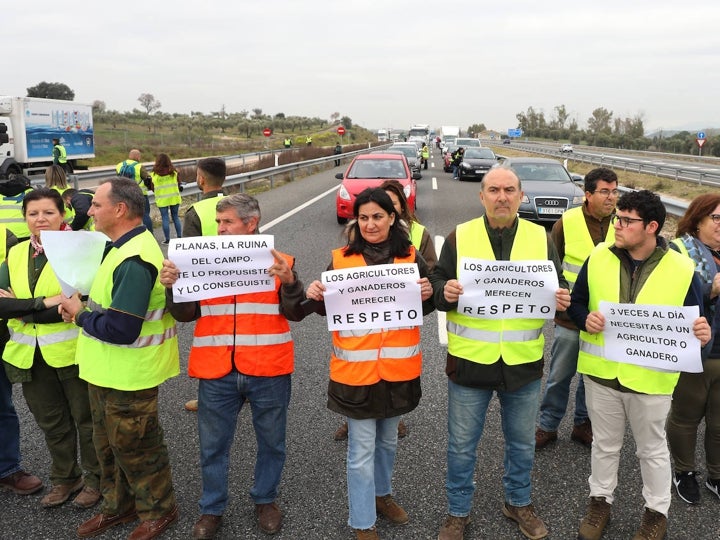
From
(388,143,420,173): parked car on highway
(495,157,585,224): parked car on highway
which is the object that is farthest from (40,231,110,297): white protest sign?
(388,143,420,173): parked car on highway

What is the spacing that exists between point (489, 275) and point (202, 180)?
2815mm

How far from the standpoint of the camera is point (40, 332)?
328cm

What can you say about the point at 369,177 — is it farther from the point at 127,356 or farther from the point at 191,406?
the point at 127,356

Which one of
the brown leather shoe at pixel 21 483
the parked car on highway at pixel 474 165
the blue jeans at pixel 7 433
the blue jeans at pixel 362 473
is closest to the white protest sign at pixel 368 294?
the blue jeans at pixel 362 473

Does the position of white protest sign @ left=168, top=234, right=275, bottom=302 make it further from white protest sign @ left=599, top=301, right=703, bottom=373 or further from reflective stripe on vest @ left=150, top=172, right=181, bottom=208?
reflective stripe on vest @ left=150, top=172, right=181, bottom=208

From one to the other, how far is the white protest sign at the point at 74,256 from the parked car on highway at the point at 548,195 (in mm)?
10711

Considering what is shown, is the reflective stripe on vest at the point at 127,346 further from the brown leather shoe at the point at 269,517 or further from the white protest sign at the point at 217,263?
the brown leather shoe at the point at 269,517

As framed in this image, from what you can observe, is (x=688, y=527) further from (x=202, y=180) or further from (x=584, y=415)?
(x=202, y=180)

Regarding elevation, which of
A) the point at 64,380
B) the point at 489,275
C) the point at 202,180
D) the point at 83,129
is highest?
the point at 83,129

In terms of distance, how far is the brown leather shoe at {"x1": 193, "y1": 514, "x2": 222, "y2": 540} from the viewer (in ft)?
9.98

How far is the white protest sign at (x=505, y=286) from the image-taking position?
3000mm

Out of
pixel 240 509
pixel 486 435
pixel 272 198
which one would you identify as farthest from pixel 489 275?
pixel 272 198

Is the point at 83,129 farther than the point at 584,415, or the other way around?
the point at 83,129

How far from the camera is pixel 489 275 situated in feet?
9.84
